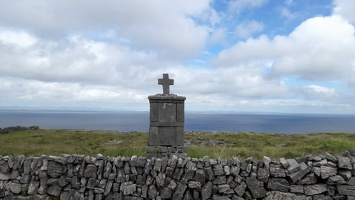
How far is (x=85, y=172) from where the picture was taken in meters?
7.47

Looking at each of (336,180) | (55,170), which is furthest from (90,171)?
(336,180)

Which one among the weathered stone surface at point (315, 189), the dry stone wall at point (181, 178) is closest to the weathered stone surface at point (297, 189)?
the dry stone wall at point (181, 178)

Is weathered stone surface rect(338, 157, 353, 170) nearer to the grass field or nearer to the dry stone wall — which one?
the dry stone wall

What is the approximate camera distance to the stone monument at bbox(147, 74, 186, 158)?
401 inches

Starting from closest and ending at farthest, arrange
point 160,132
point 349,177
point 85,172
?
point 349,177 < point 85,172 < point 160,132

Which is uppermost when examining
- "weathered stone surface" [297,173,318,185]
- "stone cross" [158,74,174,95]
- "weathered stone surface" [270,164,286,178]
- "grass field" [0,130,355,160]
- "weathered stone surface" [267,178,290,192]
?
"stone cross" [158,74,174,95]

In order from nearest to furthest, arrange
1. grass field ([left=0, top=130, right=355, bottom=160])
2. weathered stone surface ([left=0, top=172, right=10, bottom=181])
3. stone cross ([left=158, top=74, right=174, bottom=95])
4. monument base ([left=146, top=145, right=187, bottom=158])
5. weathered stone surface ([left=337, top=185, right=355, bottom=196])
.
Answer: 1. weathered stone surface ([left=337, top=185, right=355, bottom=196])
2. weathered stone surface ([left=0, top=172, right=10, bottom=181])
3. monument base ([left=146, top=145, right=187, bottom=158])
4. stone cross ([left=158, top=74, right=174, bottom=95])
5. grass field ([left=0, top=130, right=355, bottom=160])

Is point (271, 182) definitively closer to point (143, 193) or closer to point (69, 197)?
point (143, 193)

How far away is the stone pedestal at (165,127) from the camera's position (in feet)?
33.4

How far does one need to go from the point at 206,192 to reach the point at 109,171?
2.55 meters

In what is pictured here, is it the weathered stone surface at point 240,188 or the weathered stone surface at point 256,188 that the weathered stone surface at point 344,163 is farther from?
the weathered stone surface at point 240,188

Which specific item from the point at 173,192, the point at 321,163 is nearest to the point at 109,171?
the point at 173,192

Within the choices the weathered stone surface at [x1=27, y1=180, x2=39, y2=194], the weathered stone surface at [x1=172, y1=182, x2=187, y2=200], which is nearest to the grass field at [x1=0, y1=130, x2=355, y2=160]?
the weathered stone surface at [x1=172, y1=182, x2=187, y2=200]

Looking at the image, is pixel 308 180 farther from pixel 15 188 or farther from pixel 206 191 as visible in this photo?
pixel 15 188
